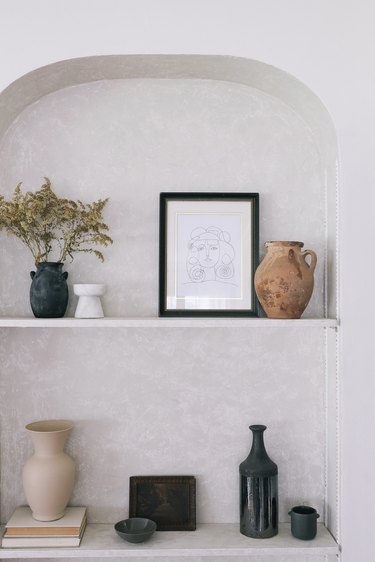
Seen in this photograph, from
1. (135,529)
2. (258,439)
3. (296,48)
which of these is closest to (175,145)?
(296,48)

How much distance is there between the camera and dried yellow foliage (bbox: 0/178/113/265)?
5.38 feet

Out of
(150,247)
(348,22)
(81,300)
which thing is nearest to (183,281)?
(150,247)

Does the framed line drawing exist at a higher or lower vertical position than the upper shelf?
higher

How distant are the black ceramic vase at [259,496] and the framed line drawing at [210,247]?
47 cm

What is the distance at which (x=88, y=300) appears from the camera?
165 cm

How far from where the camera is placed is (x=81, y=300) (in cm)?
166

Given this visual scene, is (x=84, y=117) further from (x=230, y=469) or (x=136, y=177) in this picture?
(x=230, y=469)

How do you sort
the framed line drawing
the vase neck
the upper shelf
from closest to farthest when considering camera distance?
the upper shelf
the vase neck
the framed line drawing

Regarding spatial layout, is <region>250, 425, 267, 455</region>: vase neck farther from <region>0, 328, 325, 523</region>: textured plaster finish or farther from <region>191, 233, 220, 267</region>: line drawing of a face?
<region>191, 233, 220, 267</region>: line drawing of a face

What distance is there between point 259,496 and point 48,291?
922mm

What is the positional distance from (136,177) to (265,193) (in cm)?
45

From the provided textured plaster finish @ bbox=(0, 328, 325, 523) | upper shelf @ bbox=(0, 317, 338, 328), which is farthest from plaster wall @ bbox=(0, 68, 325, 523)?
upper shelf @ bbox=(0, 317, 338, 328)

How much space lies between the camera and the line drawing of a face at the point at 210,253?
1775mm

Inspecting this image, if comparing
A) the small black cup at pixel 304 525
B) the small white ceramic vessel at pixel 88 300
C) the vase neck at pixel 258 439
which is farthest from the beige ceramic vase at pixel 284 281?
the small black cup at pixel 304 525
